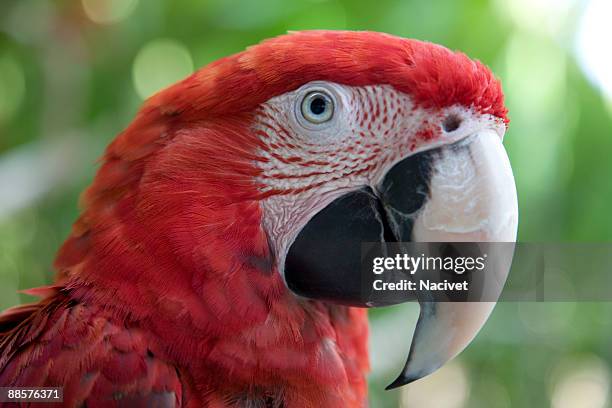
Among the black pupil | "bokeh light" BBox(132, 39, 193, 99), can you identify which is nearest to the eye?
the black pupil

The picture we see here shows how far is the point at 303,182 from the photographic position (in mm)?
817

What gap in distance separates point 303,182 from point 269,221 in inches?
2.8

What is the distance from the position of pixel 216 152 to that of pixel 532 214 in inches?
65.0

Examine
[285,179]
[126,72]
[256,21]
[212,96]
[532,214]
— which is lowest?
[532,214]

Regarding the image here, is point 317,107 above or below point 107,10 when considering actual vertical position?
below

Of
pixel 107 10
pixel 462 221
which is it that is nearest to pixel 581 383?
pixel 462 221

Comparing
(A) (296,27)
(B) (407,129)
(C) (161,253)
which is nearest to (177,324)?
(C) (161,253)

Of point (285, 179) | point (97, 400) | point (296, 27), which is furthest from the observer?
point (296, 27)

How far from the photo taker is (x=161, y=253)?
0.77 metres

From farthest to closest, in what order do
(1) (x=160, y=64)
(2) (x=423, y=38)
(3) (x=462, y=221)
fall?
(1) (x=160, y=64), (2) (x=423, y=38), (3) (x=462, y=221)

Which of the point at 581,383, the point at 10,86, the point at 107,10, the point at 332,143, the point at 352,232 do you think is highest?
the point at 107,10

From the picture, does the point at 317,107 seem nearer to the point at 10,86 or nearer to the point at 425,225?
the point at 425,225

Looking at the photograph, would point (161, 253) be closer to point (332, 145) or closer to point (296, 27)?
point (332, 145)

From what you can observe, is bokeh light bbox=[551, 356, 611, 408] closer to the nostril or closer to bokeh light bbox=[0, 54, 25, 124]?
the nostril
